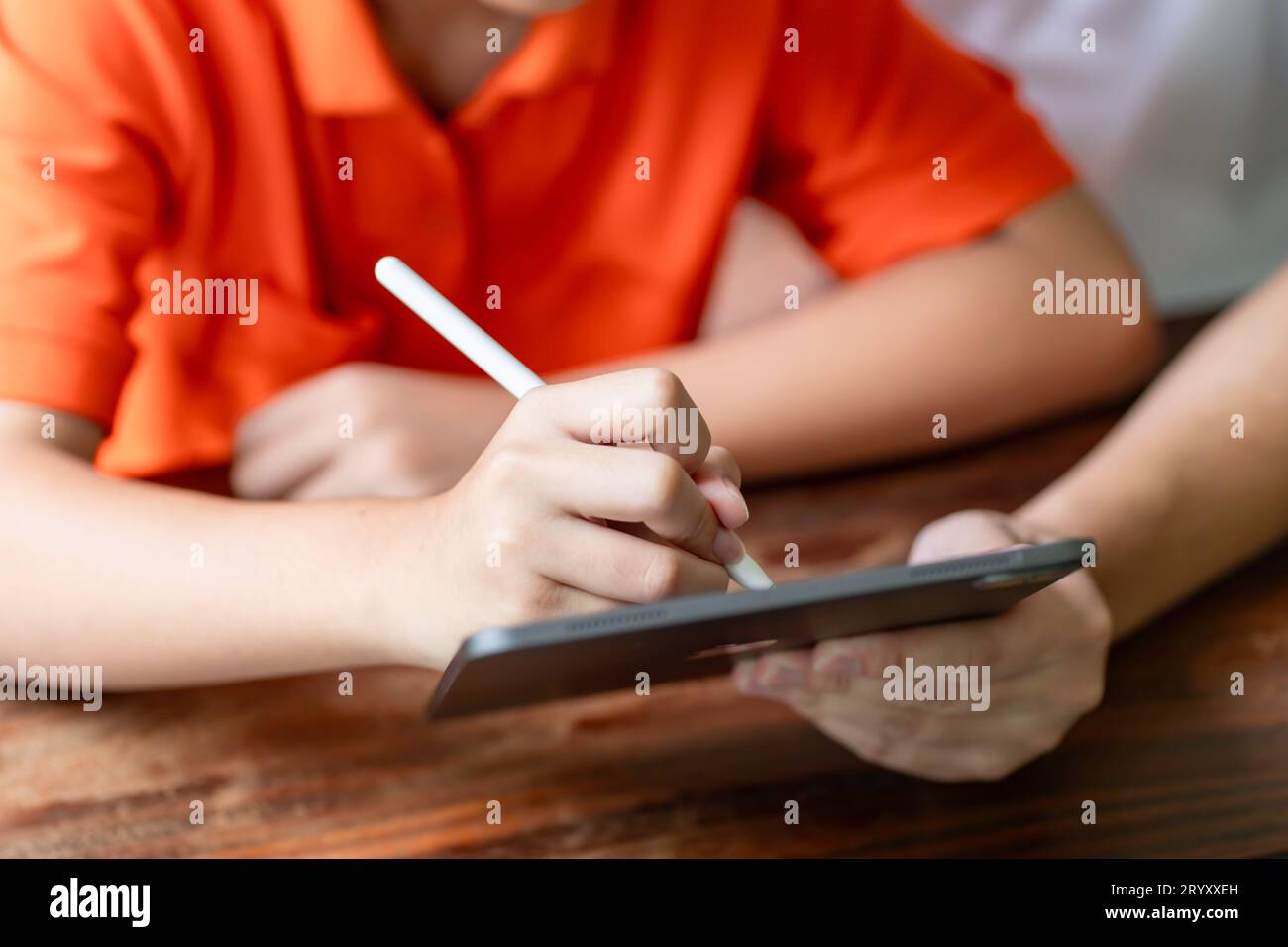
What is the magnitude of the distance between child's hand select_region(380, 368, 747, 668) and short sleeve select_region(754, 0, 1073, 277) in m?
0.22

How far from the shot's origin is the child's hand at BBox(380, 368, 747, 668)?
29 centimetres

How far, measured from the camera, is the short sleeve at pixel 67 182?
0.36 m

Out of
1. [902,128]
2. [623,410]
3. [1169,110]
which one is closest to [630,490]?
[623,410]

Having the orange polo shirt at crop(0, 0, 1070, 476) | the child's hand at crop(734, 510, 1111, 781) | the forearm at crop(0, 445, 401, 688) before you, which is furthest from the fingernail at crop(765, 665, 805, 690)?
the orange polo shirt at crop(0, 0, 1070, 476)

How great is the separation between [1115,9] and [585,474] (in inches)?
18.2

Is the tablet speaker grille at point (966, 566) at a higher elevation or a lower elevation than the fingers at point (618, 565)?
lower

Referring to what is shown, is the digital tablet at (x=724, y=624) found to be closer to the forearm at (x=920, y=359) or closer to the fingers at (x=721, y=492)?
the fingers at (x=721, y=492)

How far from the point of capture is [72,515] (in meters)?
0.35

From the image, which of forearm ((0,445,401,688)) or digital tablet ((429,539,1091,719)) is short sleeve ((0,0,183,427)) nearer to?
forearm ((0,445,401,688))

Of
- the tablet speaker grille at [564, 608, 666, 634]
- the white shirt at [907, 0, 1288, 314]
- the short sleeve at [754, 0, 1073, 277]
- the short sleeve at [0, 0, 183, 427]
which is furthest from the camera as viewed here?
the white shirt at [907, 0, 1288, 314]

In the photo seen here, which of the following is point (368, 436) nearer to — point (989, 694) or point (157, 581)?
point (157, 581)

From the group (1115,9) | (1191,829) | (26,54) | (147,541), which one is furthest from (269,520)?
(1115,9)

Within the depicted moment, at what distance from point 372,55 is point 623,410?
0.19m

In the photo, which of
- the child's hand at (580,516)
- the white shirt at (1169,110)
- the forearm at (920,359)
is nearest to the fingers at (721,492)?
the child's hand at (580,516)
